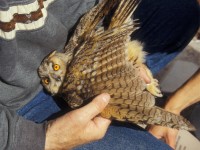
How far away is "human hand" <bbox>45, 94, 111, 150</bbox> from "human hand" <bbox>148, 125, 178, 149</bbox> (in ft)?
1.83

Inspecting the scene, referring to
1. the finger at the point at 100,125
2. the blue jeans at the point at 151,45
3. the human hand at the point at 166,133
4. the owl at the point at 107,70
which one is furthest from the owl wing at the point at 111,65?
the human hand at the point at 166,133

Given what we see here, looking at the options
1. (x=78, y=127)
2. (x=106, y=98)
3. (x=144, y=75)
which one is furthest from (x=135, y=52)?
(x=78, y=127)

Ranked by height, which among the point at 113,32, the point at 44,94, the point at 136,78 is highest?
the point at 113,32

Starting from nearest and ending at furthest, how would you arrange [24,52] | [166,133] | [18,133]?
[18,133] → [24,52] → [166,133]

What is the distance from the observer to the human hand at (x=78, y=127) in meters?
1.71

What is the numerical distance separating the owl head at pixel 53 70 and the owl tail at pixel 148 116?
0.38 metres

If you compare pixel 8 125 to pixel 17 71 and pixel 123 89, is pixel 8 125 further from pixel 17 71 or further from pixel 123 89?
pixel 123 89

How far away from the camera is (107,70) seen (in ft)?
5.99

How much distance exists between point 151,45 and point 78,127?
77 cm

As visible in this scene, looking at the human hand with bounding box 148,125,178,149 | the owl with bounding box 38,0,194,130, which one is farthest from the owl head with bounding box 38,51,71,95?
the human hand with bounding box 148,125,178,149

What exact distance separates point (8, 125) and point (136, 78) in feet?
1.91

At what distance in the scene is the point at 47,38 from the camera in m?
1.78

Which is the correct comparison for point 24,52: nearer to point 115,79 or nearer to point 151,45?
point 115,79

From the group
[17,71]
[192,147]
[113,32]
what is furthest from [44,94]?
[192,147]
